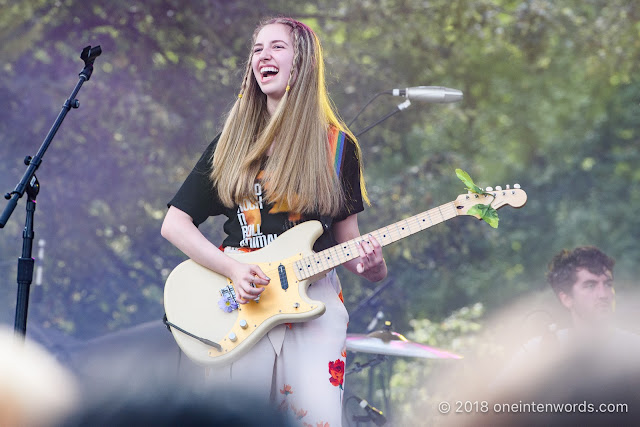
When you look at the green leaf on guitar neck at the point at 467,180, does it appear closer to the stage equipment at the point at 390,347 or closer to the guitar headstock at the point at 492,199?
the guitar headstock at the point at 492,199

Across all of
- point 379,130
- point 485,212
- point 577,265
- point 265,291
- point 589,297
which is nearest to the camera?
point 265,291

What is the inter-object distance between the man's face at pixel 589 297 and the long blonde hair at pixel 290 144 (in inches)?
62.8

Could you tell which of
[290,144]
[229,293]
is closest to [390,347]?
[229,293]

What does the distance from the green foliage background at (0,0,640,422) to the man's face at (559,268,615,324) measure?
8.34 ft

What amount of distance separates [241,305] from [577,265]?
2050mm

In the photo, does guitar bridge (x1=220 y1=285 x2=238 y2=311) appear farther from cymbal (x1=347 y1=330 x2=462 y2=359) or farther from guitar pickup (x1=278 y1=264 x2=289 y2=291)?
cymbal (x1=347 y1=330 x2=462 y2=359)

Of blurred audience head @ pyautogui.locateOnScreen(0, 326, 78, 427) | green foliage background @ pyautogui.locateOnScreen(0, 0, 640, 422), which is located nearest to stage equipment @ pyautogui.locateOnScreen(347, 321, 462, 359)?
blurred audience head @ pyautogui.locateOnScreen(0, 326, 78, 427)

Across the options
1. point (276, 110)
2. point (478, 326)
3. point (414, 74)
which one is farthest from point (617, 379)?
point (414, 74)

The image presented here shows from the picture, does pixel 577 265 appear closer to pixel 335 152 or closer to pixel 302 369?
pixel 335 152

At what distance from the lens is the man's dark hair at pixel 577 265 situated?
336 cm

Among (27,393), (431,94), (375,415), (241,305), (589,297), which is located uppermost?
(431,94)

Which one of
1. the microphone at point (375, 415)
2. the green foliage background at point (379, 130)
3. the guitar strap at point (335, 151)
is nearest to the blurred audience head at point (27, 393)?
the guitar strap at point (335, 151)

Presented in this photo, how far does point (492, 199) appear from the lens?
7.23 ft

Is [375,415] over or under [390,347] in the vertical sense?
under
